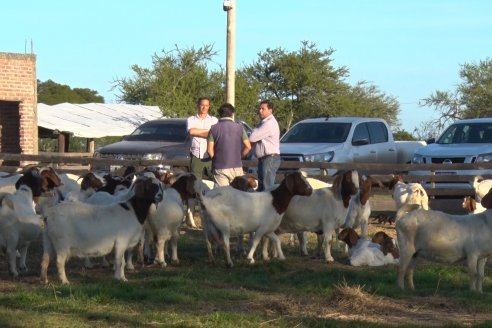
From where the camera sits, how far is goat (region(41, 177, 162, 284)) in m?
12.8

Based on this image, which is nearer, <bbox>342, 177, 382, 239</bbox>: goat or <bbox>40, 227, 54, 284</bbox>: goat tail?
<bbox>40, 227, 54, 284</bbox>: goat tail

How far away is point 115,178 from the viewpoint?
1727 cm

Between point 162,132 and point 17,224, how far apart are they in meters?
14.2

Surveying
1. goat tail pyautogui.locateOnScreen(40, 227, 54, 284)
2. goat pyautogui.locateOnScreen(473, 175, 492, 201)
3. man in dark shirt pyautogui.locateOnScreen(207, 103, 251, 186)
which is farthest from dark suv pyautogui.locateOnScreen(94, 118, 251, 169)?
goat tail pyautogui.locateOnScreen(40, 227, 54, 284)

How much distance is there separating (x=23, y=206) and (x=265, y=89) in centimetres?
4089

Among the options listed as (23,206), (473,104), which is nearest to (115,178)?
(23,206)

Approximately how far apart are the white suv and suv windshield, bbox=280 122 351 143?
5.98 ft

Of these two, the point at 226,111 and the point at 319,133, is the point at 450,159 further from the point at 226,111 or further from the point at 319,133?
the point at 226,111

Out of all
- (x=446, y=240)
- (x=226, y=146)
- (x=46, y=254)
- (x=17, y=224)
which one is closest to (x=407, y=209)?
(x=446, y=240)

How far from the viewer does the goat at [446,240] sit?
1249 cm

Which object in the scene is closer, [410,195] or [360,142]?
[410,195]

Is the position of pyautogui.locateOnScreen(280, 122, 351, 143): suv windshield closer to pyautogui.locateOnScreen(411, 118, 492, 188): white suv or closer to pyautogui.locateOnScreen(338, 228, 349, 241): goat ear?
pyautogui.locateOnScreen(411, 118, 492, 188): white suv

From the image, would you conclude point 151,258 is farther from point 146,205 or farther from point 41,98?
point 41,98

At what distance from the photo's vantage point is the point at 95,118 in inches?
1713
